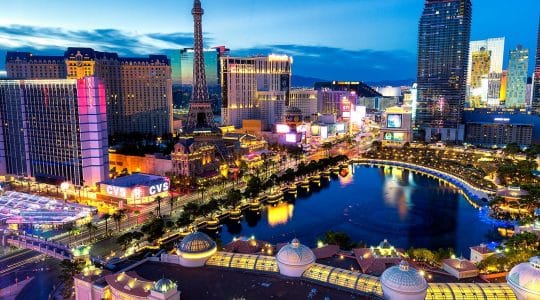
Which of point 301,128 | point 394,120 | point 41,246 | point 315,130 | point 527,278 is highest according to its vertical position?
point 394,120

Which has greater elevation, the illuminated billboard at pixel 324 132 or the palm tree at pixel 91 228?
the illuminated billboard at pixel 324 132

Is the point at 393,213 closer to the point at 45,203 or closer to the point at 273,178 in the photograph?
the point at 273,178

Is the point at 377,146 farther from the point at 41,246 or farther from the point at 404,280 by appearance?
the point at 404,280

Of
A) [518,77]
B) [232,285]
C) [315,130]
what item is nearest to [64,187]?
[232,285]

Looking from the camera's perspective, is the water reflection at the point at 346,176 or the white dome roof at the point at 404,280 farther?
the water reflection at the point at 346,176

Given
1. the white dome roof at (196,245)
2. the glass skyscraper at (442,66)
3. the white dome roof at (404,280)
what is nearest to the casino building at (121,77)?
the glass skyscraper at (442,66)

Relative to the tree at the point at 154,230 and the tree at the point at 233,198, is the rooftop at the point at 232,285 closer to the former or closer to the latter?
the tree at the point at 154,230
